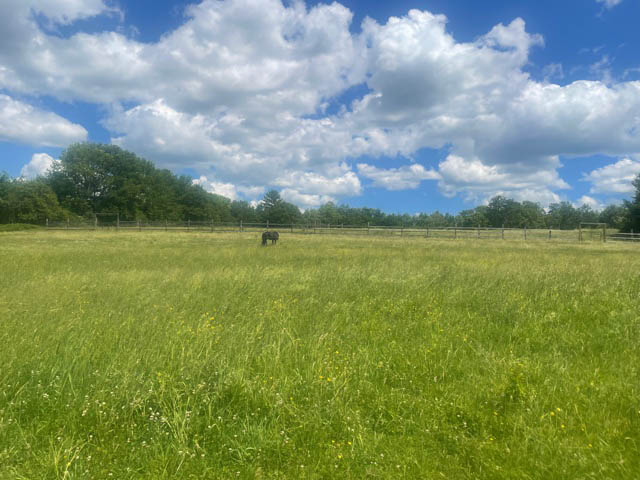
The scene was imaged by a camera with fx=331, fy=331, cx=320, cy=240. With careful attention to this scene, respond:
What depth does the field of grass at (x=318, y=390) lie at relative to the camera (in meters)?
2.69

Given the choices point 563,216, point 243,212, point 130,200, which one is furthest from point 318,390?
point 563,216

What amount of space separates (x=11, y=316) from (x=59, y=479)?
4.58 m

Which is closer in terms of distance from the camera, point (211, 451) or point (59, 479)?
point (59, 479)

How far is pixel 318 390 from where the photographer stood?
356 centimetres

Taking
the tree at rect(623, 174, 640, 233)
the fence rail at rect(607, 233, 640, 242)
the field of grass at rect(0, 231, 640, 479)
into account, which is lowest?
the field of grass at rect(0, 231, 640, 479)

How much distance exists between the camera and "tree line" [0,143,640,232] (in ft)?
179

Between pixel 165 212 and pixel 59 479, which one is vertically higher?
pixel 165 212

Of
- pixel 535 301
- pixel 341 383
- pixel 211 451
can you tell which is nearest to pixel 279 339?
pixel 341 383

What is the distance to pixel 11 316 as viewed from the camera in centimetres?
560

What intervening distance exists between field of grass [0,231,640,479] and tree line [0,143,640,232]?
62214 millimetres

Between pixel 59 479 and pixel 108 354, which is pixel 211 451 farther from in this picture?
pixel 108 354

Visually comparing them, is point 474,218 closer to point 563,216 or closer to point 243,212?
point 563,216

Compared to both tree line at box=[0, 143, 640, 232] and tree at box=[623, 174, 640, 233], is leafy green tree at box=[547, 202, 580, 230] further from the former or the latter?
tree at box=[623, 174, 640, 233]

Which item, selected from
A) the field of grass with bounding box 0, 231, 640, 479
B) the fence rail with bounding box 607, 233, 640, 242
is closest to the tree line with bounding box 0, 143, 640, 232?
the fence rail with bounding box 607, 233, 640, 242
